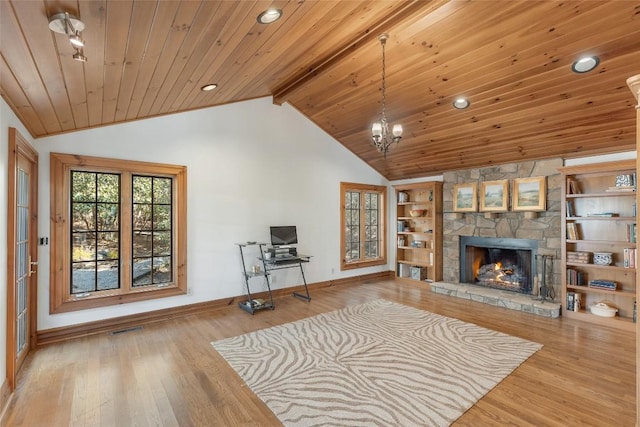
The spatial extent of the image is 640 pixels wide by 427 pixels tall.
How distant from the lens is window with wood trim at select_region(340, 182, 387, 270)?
673 centimetres

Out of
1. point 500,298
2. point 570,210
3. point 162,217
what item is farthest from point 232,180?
point 570,210

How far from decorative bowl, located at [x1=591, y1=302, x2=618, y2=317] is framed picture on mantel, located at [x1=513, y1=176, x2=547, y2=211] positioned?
1549 mm

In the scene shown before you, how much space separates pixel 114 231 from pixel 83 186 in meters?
0.68

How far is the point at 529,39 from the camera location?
299 centimetres

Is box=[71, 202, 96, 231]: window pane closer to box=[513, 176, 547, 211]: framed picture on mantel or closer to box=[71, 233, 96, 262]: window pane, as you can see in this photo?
box=[71, 233, 96, 262]: window pane

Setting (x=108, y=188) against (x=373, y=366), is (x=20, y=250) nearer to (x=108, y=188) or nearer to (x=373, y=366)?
(x=108, y=188)

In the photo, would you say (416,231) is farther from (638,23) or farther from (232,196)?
(638,23)

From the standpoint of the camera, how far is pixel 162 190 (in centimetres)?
457

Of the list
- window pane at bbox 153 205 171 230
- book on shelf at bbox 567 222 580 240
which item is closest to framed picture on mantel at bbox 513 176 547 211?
book on shelf at bbox 567 222 580 240

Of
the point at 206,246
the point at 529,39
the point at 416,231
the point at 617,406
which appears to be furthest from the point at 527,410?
the point at 416,231

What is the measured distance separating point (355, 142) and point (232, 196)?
2.78 metres

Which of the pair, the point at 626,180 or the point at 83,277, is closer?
the point at 83,277

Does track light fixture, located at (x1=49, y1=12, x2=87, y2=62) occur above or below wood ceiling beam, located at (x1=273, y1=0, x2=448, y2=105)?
below

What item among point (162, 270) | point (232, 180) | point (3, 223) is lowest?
point (162, 270)
